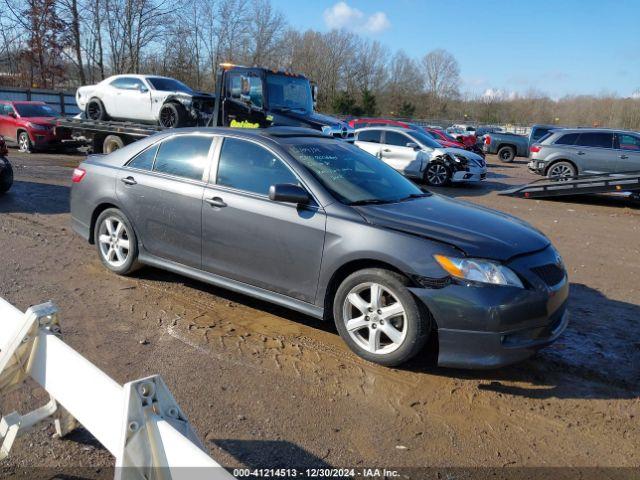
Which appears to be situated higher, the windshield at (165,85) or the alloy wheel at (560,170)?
the windshield at (165,85)

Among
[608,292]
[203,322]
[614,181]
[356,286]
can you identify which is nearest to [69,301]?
[203,322]

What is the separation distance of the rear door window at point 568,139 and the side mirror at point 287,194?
528 inches

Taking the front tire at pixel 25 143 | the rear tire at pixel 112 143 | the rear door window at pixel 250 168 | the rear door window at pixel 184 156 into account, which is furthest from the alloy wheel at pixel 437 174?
the front tire at pixel 25 143

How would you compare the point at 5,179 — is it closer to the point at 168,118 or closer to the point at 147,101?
the point at 168,118

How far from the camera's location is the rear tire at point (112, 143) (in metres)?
14.2

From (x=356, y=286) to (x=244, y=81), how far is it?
945 centimetres

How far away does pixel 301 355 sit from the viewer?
3.97m

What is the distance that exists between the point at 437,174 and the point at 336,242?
11.7 m

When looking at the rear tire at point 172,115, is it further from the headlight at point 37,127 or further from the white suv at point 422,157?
the headlight at point 37,127

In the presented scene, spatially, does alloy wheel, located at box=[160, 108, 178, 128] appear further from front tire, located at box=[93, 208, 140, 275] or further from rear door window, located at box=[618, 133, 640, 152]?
rear door window, located at box=[618, 133, 640, 152]

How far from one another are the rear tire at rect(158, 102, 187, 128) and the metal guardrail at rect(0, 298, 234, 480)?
1087cm

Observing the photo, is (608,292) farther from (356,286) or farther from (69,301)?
(69,301)

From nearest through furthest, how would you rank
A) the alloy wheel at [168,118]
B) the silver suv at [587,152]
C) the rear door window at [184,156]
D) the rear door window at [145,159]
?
the rear door window at [184,156] < the rear door window at [145,159] < the alloy wheel at [168,118] < the silver suv at [587,152]

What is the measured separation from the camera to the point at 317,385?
11.7 feet
